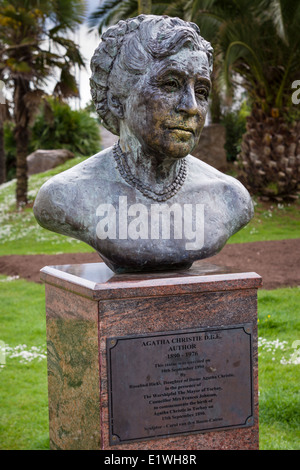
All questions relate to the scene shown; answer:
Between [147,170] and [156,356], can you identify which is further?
[147,170]

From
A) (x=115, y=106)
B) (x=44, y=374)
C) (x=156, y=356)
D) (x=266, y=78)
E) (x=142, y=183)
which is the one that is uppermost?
(x=266, y=78)

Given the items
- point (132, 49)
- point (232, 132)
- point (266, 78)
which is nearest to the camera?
point (132, 49)

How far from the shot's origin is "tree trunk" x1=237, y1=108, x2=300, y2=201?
1259cm

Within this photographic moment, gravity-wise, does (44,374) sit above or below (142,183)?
below

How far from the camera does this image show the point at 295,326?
605 centimetres

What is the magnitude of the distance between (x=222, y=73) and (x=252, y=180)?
276 cm

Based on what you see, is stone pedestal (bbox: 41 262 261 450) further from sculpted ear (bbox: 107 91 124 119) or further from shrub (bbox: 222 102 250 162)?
shrub (bbox: 222 102 250 162)

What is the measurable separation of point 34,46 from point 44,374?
10042mm

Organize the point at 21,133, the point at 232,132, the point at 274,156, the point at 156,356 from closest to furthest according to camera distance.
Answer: the point at 156,356
the point at 274,156
the point at 21,133
the point at 232,132

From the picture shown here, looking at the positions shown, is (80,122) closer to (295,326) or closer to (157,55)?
(295,326)

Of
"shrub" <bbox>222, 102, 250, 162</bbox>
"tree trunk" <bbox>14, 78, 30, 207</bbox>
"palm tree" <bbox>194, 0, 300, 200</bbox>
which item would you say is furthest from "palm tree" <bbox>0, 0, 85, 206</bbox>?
"shrub" <bbox>222, 102, 250, 162</bbox>

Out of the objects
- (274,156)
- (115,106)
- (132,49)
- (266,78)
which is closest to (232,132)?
(274,156)

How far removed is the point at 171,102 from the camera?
3.03 m

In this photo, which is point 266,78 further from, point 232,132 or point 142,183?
point 142,183
